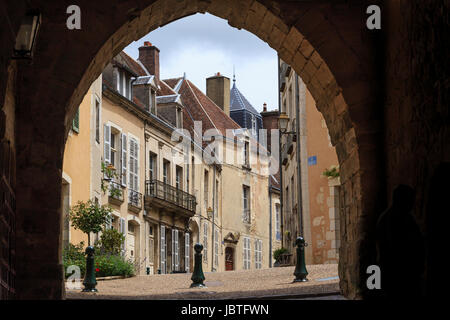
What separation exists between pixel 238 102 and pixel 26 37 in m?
33.6

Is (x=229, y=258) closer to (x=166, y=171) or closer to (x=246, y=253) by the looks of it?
(x=246, y=253)

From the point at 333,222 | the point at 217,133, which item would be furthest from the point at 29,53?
the point at 217,133

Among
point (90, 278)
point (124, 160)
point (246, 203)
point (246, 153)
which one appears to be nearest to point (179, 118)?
point (124, 160)

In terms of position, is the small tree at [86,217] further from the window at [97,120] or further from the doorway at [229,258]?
the doorway at [229,258]

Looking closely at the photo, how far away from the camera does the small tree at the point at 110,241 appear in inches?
714

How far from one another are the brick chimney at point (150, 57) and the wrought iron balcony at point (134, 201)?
5.98 m

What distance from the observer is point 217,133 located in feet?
105

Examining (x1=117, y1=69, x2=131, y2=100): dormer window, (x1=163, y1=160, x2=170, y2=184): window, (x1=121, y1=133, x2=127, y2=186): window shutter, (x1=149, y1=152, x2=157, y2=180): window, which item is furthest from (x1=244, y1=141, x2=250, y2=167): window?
(x1=121, y1=133, x2=127, y2=186): window shutter

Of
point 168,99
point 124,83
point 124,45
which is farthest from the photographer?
point 168,99

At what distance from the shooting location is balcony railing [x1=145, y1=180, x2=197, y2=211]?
2538 centimetres

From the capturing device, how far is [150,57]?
1138 inches

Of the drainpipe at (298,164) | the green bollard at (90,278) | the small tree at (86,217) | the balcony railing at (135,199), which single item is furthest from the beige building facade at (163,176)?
the drainpipe at (298,164)

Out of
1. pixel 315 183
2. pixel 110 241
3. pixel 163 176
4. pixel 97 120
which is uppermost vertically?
pixel 97 120
